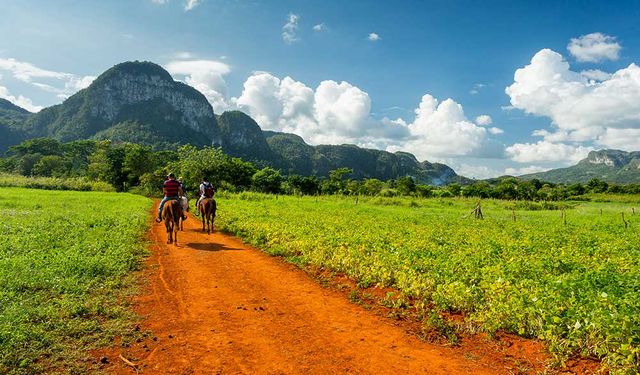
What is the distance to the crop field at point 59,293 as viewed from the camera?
637cm

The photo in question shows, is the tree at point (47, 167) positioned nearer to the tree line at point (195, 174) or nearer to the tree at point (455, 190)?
the tree line at point (195, 174)

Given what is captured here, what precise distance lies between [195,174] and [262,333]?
52.4 m

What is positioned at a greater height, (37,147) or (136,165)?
(37,147)

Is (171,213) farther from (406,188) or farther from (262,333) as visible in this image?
(406,188)

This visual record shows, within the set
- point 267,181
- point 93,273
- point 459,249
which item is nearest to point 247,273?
point 93,273

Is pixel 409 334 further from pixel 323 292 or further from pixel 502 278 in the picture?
pixel 323 292

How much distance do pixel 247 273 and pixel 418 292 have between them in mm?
5705

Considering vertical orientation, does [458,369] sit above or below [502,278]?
below

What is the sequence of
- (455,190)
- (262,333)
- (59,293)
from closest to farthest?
(262,333), (59,293), (455,190)

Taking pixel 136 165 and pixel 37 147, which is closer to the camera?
pixel 136 165

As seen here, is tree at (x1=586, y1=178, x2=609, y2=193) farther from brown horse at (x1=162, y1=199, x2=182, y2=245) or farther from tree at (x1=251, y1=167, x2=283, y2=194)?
brown horse at (x1=162, y1=199, x2=182, y2=245)

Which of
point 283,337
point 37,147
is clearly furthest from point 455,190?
point 37,147

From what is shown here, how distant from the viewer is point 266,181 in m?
92.4

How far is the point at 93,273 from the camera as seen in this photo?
427 inches
